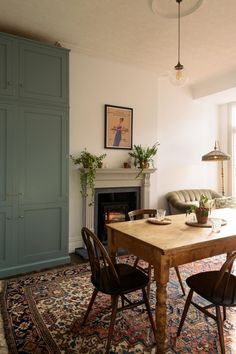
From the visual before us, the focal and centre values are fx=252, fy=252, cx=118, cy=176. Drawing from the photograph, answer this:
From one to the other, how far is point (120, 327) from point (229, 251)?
1.08m

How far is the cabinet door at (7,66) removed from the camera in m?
2.98

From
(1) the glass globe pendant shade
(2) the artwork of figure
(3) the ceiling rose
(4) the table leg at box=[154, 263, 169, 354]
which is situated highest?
(3) the ceiling rose

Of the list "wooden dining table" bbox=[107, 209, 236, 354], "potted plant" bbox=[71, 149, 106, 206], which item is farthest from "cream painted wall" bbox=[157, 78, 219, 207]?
"wooden dining table" bbox=[107, 209, 236, 354]

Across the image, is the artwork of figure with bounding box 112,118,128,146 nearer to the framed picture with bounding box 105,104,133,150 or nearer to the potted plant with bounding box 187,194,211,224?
the framed picture with bounding box 105,104,133,150

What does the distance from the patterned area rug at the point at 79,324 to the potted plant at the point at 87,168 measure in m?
1.49

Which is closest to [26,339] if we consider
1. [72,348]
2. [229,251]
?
[72,348]

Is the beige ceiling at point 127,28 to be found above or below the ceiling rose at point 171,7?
above

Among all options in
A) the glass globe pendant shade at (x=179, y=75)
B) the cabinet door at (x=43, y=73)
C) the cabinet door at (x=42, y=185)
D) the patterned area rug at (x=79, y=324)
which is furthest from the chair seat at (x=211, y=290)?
the cabinet door at (x=43, y=73)

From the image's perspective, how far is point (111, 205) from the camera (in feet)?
14.1

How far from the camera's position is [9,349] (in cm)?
181

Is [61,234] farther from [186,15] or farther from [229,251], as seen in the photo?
[186,15]

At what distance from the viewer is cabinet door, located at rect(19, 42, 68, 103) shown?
10.2 feet

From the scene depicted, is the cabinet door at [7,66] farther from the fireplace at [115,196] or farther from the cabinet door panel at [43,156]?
the fireplace at [115,196]

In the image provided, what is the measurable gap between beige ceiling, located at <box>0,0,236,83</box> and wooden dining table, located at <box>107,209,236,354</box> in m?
2.34
